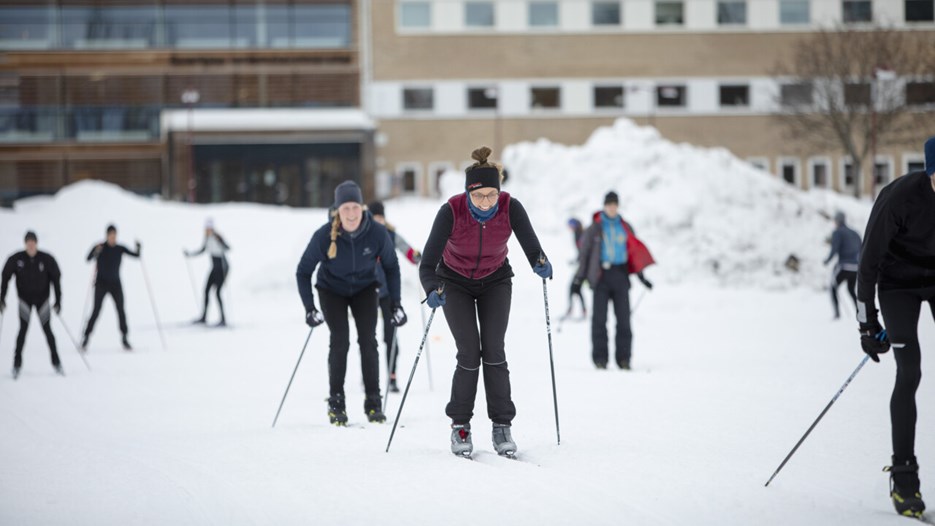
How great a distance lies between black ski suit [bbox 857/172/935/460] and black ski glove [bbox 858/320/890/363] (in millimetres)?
35

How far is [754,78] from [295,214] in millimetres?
23427

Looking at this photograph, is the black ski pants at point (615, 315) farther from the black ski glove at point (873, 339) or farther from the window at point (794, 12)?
the window at point (794, 12)

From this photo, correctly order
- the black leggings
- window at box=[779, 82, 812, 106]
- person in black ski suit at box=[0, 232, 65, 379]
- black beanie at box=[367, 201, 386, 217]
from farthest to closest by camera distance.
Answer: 1. window at box=[779, 82, 812, 106]
2. person in black ski suit at box=[0, 232, 65, 379]
3. black beanie at box=[367, 201, 386, 217]
4. the black leggings

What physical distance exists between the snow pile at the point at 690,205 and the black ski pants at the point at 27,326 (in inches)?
572

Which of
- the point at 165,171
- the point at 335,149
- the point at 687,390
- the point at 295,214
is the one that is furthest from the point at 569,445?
the point at 165,171

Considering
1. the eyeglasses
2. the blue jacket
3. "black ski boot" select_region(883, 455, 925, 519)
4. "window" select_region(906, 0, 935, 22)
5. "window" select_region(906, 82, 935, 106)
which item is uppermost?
"window" select_region(906, 0, 935, 22)

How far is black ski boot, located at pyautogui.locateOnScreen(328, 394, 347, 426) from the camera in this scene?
28.2 ft

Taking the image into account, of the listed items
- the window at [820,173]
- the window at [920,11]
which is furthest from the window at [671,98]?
the window at [920,11]

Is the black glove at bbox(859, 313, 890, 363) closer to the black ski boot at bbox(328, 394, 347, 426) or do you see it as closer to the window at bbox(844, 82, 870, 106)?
the black ski boot at bbox(328, 394, 347, 426)

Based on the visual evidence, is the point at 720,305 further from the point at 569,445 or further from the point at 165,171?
the point at 165,171

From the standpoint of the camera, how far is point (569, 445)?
727cm

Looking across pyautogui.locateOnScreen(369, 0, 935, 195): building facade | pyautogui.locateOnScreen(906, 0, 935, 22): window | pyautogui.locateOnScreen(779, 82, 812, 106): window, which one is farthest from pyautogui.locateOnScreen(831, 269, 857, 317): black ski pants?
pyautogui.locateOnScreen(906, 0, 935, 22): window

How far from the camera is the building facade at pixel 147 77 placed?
45688mm

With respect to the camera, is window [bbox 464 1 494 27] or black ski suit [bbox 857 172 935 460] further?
window [bbox 464 1 494 27]
